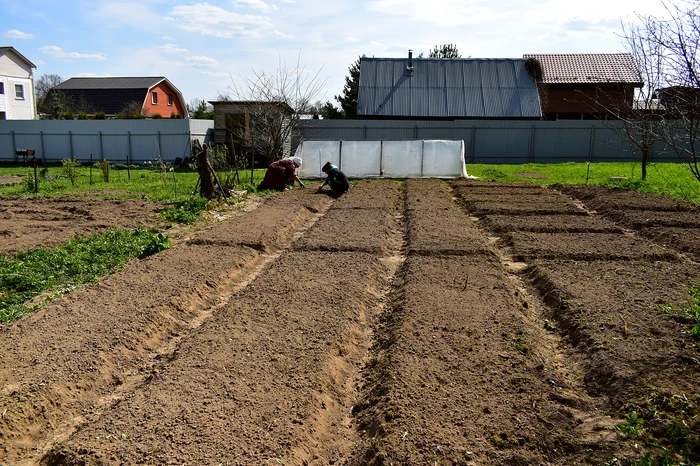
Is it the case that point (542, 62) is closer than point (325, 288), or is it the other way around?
point (325, 288)

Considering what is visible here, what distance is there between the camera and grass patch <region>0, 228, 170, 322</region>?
22.3ft

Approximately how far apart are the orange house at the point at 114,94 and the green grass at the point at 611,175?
3172 centimetres

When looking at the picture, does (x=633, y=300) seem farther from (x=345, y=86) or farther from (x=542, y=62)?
(x=345, y=86)

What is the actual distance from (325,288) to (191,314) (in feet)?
5.25

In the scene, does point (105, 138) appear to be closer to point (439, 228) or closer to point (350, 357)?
point (439, 228)

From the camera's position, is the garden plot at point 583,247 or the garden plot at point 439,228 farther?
the garden plot at point 439,228

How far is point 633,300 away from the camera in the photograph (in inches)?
250

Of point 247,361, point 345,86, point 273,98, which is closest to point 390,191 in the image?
point 273,98

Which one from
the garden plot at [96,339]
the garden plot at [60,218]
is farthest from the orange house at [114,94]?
the garden plot at [96,339]

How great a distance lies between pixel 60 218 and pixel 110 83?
41.2 m

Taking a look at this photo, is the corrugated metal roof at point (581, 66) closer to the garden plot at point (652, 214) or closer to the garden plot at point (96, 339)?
the garden plot at point (652, 214)

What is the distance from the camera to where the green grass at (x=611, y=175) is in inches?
629

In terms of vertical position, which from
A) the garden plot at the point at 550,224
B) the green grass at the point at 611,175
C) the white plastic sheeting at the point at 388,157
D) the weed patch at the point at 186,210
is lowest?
the garden plot at the point at 550,224

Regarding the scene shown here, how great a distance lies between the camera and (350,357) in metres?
5.31
